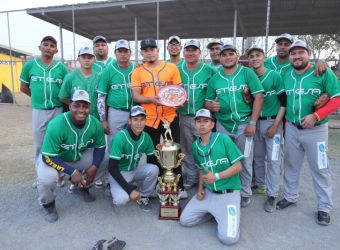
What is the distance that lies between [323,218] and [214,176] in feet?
4.39

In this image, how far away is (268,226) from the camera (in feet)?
10.5

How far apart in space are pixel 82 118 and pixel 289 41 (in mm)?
2800

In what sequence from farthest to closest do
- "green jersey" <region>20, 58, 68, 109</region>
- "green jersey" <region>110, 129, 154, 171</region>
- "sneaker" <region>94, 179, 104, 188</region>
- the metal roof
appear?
the metal roof < "sneaker" <region>94, 179, 104, 188</region> < "green jersey" <region>20, 58, 68, 109</region> < "green jersey" <region>110, 129, 154, 171</region>

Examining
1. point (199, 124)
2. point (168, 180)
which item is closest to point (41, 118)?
point (168, 180)

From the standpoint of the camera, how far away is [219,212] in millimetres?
3121

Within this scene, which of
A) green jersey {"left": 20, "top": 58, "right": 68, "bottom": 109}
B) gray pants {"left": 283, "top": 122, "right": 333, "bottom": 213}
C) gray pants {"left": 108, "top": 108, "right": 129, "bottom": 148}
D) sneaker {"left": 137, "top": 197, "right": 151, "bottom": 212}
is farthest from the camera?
green jersey {"left": 20, "top": 58, "right": 68, "bottom": 109}

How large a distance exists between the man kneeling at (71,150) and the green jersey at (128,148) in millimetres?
289

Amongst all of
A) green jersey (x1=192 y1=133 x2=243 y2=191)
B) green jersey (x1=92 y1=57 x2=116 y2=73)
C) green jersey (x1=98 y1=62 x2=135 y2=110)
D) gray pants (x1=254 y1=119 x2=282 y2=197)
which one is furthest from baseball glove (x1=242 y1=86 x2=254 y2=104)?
green jersey (x1=92 y1=57 x2=116 y2=73)

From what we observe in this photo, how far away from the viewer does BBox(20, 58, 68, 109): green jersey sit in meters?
4.06

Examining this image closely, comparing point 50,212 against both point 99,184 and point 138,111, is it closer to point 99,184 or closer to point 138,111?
point 99,184

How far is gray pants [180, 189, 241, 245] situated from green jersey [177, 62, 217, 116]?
1130mm

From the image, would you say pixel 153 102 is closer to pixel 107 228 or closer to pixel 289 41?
pixel 107 228

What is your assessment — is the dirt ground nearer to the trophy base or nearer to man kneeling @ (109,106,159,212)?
the trophy base


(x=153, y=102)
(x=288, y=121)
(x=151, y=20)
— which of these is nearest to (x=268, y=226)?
(x=288, y=121)
